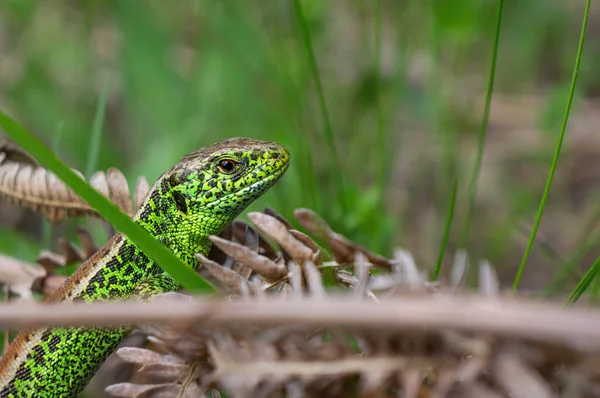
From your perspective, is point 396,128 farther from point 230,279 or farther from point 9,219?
point 230,279

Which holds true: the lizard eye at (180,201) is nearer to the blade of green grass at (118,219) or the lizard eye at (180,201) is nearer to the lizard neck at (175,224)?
the lizard neck at (175,224)

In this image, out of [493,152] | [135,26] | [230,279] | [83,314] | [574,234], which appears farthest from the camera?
[135,26]

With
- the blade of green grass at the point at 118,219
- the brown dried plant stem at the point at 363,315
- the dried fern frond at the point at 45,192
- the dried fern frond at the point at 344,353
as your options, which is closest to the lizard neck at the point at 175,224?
the dried fern frond at the point at 45,192

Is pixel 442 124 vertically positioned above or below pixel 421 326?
below

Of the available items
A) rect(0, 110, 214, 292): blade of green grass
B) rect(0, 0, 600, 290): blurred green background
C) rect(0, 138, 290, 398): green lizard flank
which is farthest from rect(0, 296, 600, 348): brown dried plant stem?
rect(0, 0, 600, 290): blurred green background

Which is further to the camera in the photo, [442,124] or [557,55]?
[557,55]

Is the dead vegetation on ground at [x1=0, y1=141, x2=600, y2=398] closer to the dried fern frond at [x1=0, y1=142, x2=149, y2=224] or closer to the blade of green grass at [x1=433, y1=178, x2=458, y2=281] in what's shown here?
the blade of green grass at [x1=433, y1=178, x2=458, y2=281]

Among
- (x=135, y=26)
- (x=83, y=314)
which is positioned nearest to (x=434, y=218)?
(x=135, y=26)
